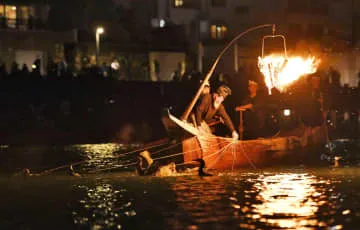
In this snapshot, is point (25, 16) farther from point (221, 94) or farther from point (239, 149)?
point (239, 149)

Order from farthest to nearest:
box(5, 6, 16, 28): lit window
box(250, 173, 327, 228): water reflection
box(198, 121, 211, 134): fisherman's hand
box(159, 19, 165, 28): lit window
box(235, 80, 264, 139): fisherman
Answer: box(159, 19, 165, 28): lit window → box(5, 6, 16, 28): lit window → box(235, 80, 264, 139): fisherman → box(198, 121, 211, 134): fisherman's hand → box(250, 173, 327, 228): water reflection

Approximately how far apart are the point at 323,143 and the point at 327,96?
1181 cm

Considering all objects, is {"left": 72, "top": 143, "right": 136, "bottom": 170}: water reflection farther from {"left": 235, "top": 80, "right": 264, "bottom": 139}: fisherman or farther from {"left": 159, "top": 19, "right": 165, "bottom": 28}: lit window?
{"left": 159, "top": 19, "right": 165, "bottom": 28}: lit window

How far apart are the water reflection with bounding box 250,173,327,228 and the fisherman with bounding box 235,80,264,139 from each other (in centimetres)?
440

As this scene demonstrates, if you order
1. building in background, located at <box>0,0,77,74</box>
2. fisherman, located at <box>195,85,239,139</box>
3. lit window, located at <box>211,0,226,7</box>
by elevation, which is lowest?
fisherman, located at <box>195,85,239,139</box>

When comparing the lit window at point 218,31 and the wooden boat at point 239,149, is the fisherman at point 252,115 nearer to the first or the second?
the wooden boat at point 239,149

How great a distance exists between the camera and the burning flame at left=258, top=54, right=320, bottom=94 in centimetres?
2988

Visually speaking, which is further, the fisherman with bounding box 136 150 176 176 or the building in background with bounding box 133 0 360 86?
the building in background with bounding box 133 0 360 86

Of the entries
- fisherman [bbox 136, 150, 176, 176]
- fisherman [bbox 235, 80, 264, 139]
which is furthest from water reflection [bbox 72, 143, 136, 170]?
fisherman [bbox 235, 80, 264, 139]

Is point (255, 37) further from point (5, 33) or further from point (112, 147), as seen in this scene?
point (112, 147)

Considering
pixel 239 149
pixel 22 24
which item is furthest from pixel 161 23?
pixel 239 149

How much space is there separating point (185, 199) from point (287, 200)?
2732mm

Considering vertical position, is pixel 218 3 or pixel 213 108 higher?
pixel 218 3

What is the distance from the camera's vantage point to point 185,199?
2211cm
